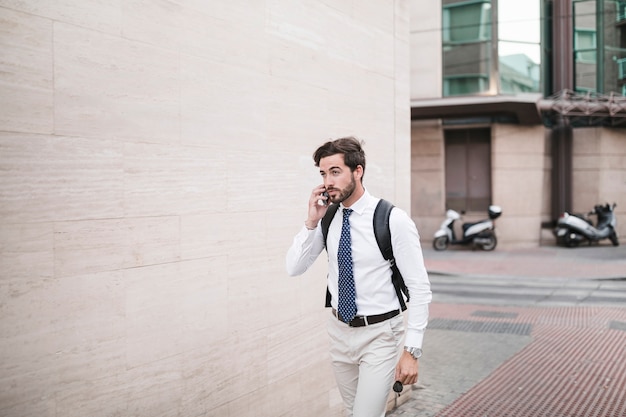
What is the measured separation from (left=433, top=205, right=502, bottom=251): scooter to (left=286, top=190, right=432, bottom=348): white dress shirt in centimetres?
1634

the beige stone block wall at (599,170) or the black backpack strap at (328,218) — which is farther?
the beige stone block wall at (599,170)

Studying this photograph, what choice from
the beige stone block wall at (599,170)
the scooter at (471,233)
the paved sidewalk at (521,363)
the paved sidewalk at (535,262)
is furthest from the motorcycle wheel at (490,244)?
the paved sidewalk at (521,363)

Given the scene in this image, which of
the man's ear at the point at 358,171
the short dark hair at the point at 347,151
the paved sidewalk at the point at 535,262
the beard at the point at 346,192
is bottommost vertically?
the paved sidewalk at the point at 535,262

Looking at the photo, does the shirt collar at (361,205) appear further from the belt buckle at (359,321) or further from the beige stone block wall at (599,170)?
the beige stone block wall at (599,170)

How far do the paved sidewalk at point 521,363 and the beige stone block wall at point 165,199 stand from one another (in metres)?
1.44

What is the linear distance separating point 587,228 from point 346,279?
17737mm

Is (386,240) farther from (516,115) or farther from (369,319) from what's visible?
(516,115)

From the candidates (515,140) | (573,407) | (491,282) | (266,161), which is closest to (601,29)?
(515,140)

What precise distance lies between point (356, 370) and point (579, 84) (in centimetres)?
2055

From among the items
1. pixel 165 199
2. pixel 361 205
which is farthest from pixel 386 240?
pixel 165 199

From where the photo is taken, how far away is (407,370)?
120 inches

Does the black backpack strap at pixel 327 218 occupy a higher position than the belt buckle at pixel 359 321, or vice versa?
the black backpack strap at pixel 327 218

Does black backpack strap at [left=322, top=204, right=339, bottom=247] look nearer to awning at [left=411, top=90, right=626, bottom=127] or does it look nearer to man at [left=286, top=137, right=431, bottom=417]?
man at [left=286, top=137, right=431, bottom=417]

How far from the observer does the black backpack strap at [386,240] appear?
3.24 metres
